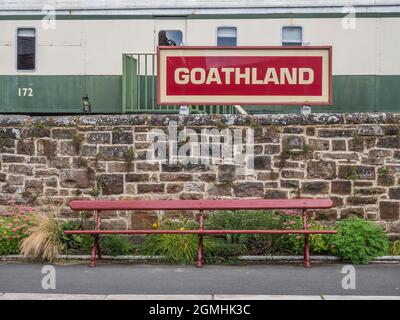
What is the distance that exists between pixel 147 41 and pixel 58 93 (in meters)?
2.16

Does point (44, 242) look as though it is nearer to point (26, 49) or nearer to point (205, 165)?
point (205, 165)

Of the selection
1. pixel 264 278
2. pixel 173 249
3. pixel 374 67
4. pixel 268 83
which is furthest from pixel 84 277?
pixel 374 67

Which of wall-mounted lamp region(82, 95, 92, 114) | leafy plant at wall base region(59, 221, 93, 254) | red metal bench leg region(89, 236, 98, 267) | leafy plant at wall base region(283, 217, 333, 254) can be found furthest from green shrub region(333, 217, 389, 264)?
wall-mounted lamp region(82, 95, 92, 114)

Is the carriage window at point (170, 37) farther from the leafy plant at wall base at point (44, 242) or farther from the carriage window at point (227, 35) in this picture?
the leafy plant at wall base at point (44, 242)

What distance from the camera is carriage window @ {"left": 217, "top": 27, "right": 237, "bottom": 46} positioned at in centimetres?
1248

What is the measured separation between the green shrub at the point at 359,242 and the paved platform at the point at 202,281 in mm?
229

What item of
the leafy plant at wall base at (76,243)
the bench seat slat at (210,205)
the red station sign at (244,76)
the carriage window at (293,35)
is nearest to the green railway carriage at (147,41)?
the carriage window at (293,35)

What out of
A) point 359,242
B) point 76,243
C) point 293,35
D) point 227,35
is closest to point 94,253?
point 76,243

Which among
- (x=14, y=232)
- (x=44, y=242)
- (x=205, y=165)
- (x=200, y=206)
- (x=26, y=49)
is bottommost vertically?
(x=44, y=242)

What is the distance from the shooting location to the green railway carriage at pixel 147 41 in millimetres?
12281

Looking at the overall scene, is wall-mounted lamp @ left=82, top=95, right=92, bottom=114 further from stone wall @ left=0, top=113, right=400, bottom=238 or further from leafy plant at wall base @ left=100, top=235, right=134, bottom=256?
leafy plant at wall base @ left=100, top=235, right=134, bottom=256

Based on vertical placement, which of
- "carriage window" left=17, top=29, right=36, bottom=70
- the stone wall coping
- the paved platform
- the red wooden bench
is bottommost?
the paved platform

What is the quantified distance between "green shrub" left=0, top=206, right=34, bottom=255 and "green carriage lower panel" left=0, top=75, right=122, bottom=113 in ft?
13.6

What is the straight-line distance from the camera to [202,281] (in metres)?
7.19
